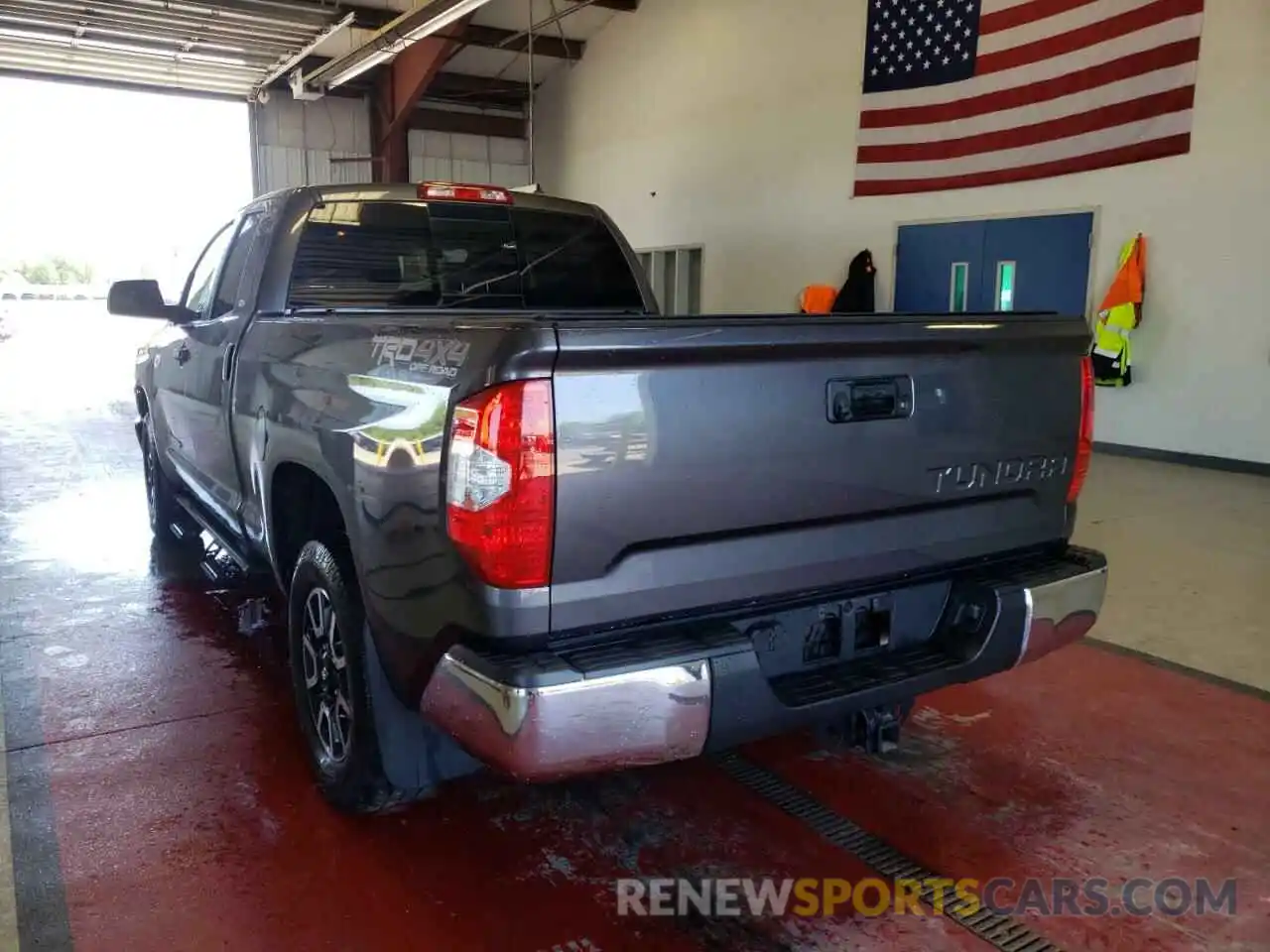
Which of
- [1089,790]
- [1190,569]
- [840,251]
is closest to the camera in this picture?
[1089,790]

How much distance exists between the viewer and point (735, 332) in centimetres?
184

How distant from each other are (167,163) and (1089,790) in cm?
1669

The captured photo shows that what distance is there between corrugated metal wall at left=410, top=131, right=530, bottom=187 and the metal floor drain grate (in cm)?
1468

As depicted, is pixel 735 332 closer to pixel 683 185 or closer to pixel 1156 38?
pixel 1156 38

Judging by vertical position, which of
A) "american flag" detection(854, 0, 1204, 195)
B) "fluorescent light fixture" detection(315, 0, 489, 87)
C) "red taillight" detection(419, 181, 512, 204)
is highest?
"fluorescent light fixture" detection(315, 0, 489, 87)

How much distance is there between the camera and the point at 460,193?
328cm

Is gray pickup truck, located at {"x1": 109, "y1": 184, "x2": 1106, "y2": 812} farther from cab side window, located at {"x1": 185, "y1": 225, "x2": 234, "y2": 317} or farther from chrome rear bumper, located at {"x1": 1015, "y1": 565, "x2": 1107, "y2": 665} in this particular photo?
cab side window, located at {"x1": 185, "y1": 225, "x2": 234, "y2": 317}

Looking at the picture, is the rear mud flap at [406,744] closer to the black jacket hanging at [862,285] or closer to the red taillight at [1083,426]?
the red taillight at [1083,426]

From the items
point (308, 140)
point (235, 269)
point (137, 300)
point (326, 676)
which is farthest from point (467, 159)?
point (326, 676)

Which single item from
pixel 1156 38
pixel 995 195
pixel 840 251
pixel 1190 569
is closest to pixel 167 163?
pixel 840 251

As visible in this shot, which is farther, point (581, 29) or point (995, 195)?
point (581, 29)

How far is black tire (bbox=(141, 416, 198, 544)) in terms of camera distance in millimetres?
4918

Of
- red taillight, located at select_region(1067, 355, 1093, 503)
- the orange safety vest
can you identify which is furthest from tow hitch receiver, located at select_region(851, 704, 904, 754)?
the orange safety vest

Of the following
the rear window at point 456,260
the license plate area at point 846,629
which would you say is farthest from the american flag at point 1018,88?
the license plate area at point 846,629
